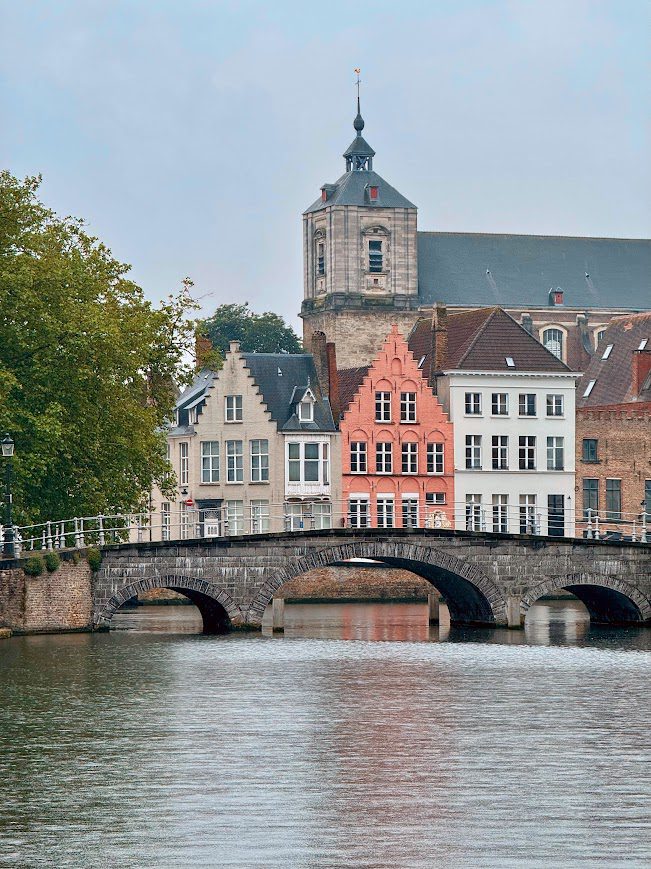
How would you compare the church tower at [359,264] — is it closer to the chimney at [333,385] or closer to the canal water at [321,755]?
the chimney at [333,385]

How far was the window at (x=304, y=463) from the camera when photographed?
299 ft

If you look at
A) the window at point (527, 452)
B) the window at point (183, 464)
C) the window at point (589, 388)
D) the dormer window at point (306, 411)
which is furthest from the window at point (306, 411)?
the window at point (589, 388)

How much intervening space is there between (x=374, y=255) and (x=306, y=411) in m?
44.3

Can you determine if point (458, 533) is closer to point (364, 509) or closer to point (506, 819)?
point (364, 509)

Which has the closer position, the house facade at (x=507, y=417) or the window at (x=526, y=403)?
the house facade at (x=507, y=417)

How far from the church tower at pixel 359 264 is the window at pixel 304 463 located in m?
38.4

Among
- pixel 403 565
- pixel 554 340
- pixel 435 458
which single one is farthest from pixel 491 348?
pixel 554 340

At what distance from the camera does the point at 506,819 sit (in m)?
25.9

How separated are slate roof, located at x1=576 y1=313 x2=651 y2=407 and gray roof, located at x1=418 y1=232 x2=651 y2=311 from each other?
23.1 meters

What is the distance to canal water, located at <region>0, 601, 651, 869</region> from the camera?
2428 cm

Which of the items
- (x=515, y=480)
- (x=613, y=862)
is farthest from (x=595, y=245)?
(x=613, y=862)

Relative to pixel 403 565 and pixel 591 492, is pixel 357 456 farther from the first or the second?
pixel 403 565

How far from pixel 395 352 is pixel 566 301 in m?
45.8

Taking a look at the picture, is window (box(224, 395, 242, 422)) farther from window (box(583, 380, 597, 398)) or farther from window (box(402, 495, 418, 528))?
window (box(583, 380, 597, 398))
